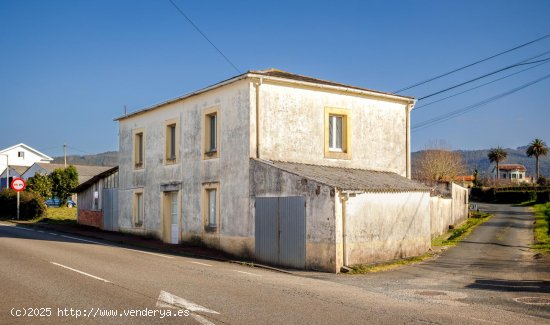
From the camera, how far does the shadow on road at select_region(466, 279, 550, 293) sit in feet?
41.2

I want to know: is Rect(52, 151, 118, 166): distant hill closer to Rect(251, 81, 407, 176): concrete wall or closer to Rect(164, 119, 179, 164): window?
Rect(164, 119, 179, 164): window

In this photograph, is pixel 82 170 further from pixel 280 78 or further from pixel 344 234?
pixel 344 234

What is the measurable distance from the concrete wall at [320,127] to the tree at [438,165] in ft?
125

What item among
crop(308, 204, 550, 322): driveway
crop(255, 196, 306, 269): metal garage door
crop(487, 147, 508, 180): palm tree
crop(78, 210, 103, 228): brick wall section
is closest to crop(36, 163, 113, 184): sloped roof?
crop(78, 210, 103, 228): brick wall section

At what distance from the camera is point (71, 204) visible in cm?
5447

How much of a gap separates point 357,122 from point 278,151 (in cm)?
410

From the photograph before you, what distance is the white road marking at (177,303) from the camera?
9.11 metres

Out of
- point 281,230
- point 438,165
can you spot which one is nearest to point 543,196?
point 438,165

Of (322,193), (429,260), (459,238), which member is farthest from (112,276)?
Result: (459,238)

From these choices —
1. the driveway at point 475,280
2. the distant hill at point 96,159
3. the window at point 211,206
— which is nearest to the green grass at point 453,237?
the driveway at point 475,280

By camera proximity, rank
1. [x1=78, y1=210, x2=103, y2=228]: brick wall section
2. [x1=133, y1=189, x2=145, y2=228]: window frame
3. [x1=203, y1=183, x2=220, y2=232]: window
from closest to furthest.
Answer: [x1=203, y1=183, x2=220, y2=232]: window
[x1=133, y1=189, x2=145, y2=228]: window frame
[x1=78, y1=210, x2=103, y2=228]: brick wall section

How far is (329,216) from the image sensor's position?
53.5 ft

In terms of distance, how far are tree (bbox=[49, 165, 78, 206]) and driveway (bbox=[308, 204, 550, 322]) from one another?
1574 inches

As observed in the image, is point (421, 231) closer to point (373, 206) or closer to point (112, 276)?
point (373, 206)
